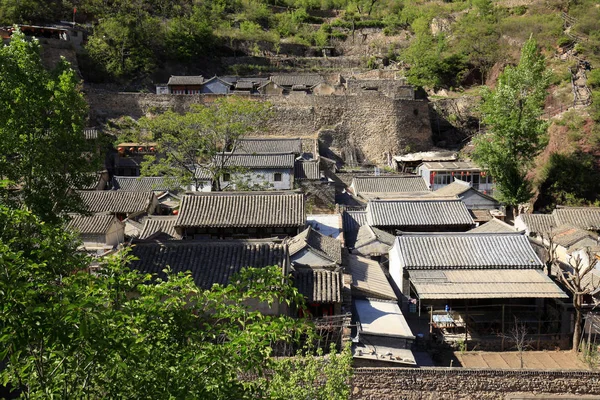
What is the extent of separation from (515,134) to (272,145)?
15092mm

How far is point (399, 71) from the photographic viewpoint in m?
46.3

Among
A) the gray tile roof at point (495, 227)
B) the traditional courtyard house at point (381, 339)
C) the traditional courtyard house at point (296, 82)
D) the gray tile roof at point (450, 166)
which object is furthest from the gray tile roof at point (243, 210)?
the traditional courtyard house at point (296, 82)

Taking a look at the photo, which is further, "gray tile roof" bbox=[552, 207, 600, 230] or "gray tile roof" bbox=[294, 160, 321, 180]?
"gray tile roof" bbox=[294, 160, 321, 180]

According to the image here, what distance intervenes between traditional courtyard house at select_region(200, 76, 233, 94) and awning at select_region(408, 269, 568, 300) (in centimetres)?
2920

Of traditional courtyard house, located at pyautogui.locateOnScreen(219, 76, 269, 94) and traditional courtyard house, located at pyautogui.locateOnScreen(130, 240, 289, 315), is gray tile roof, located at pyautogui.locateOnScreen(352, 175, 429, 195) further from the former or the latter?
traditional courtyard house, located at pyautogui.locateOnScreen(130, 240, 289, 315)

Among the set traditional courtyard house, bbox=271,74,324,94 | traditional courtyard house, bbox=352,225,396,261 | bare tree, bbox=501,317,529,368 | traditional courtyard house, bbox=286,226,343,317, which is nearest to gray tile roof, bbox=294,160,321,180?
traditional courtyard house, bbox=352,225,396,261

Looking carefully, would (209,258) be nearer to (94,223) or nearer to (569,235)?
(94,223)

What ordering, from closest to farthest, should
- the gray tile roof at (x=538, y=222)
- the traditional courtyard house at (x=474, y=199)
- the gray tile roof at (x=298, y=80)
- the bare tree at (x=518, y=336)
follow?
the bare tree at (x=518, y=336) < the gray tile roof at (x=538, y=222) < the traditional courtyard house at (x=474, y=199) < the gray tile roof at (x=298, y=80)

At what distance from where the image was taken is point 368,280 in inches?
598

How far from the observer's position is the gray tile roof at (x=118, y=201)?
79.3 feet

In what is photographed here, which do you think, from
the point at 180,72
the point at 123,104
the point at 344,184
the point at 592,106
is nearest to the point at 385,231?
the point at 344,184

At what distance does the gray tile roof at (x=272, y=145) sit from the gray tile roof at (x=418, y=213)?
1132cm

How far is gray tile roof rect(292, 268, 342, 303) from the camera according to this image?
1212 cm

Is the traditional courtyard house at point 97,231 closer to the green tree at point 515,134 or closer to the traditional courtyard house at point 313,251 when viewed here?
the traditional courtyard house at point 313,251
